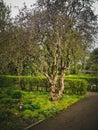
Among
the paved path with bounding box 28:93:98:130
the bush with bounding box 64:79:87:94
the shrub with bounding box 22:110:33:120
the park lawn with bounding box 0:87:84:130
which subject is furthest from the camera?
the bush with bounding box 64:79:87:94

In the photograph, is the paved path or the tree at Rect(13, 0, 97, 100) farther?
the tree at Rect(13, 0, 97, 100)

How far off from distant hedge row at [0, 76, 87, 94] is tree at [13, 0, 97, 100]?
4769 mm

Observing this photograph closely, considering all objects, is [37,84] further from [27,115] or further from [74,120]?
[74,120]

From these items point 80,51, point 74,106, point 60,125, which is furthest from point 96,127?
point 80,51

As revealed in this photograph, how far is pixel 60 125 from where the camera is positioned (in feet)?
41.0

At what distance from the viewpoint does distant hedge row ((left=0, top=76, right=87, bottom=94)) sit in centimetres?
2508

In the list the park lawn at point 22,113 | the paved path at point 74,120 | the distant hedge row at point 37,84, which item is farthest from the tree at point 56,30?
the distant hedge row at point 37,84

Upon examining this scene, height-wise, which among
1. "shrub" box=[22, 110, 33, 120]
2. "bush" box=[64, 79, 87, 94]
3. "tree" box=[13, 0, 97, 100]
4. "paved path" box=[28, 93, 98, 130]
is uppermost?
"tree" box=[13, 0, 97, 100]

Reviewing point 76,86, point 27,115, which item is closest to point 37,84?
point 76,86

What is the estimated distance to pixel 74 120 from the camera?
535 inches

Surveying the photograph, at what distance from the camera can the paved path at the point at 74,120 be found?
39.6 ft

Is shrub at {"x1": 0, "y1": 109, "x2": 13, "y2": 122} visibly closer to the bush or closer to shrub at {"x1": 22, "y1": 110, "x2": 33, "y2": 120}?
shrub at {"x1": 22, "y1": 110, "x2": 33, "y2": 120}

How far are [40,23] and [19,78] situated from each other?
12461 millimetres

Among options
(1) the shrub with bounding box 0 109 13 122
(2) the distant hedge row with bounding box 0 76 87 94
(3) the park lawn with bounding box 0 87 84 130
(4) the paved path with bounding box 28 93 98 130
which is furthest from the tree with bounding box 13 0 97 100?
(1) the shrub with bounding box 0 109 13 122
